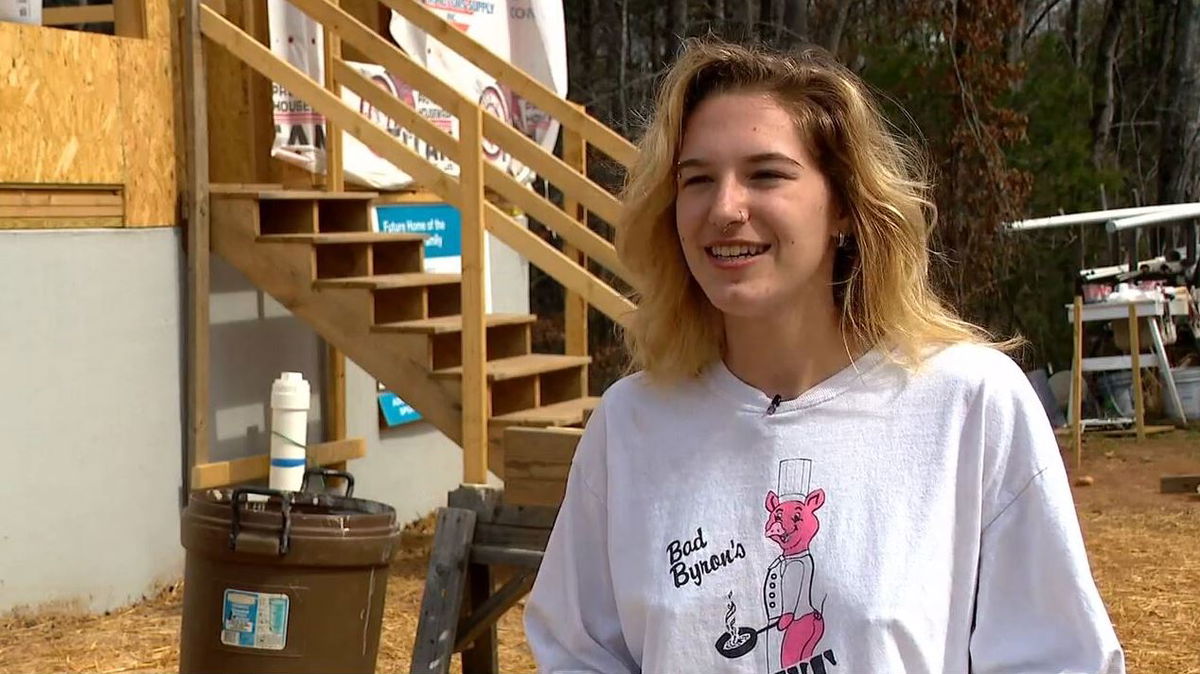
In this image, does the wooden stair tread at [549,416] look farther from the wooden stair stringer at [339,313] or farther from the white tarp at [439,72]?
the white tarp at [439,72]

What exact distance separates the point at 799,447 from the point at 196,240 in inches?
236

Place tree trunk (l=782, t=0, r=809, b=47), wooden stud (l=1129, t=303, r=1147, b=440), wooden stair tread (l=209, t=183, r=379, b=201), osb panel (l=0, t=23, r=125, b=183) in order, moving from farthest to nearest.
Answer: tree trunk (l=782, t=0, r=809, b=47) → wooden stud (l=1129, t=303, r=1147, b=440) → wooden stair tread (l=209, t=183, r=379, b=201) → osb panel (l=0, t=23, r=125, b=183)

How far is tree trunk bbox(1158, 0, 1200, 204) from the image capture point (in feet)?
60.1

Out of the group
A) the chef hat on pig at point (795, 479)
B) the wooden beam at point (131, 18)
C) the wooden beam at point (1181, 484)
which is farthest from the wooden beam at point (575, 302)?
the chef hat on pig at point (795, 479)

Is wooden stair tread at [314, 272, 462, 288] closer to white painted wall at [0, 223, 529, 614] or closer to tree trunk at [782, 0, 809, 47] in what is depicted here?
white painted wall at [0, 223, 529, 614]

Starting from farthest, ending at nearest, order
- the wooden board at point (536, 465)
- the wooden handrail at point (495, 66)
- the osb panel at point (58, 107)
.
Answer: the wooden handrail at point (495, 66) → the osb panel at point (58, 107) → the wooden board at point (536, 465)

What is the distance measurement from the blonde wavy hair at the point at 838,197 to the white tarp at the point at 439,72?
654 cm

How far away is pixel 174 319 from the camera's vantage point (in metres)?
7.70

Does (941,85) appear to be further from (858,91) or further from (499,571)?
(858,91)

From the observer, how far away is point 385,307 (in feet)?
25.4

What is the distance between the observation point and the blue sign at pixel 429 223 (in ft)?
30.4

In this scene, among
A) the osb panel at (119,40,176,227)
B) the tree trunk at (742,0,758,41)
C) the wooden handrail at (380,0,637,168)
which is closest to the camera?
the osb panel at (119,40,176,227)

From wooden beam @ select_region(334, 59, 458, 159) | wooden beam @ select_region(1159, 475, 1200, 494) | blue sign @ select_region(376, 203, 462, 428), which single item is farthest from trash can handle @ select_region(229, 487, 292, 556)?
wooden beam @ select_region(1159, 475, 1200, 494)

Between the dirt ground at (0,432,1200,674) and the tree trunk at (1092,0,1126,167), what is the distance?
11.8 meters
